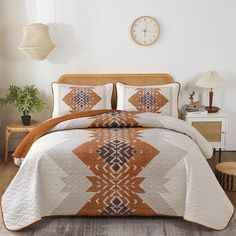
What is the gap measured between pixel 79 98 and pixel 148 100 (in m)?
0.70

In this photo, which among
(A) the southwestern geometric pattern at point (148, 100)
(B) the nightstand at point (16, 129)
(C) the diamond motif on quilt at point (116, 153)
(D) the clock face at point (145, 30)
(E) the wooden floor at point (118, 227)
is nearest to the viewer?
(E) the wooden floor at point (118, 227)

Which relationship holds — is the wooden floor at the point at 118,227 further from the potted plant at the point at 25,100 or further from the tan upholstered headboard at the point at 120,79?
the tan upholstered headboard at the point at 120,79

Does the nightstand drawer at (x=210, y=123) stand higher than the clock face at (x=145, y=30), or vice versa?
the clock face at (x=145, y=30)

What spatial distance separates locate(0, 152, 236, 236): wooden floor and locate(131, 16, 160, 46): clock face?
7.53ft

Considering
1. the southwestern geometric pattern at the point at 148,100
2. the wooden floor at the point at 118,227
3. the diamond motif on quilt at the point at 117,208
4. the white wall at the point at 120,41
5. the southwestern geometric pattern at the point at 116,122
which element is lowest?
the wooden floor at the point at 118,227

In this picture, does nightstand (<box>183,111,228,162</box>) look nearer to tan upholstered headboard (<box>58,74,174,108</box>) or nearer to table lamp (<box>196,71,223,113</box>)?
table lamp (<box>196,71,223,113</box>)

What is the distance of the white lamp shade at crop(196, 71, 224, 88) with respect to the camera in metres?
4.91

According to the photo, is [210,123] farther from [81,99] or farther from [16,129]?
[16,129]

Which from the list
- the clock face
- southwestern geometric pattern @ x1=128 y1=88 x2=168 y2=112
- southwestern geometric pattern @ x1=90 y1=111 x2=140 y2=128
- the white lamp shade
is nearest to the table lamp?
the white lamp shade

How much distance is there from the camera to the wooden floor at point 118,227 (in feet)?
10.8

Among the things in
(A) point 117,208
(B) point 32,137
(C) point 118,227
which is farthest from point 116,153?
(B) point 32,137

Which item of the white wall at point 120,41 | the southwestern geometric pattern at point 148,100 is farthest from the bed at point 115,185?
the white wall at point 120,41

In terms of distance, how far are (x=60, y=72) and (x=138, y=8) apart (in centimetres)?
112

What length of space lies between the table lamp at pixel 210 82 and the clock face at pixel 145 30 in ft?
2.26
